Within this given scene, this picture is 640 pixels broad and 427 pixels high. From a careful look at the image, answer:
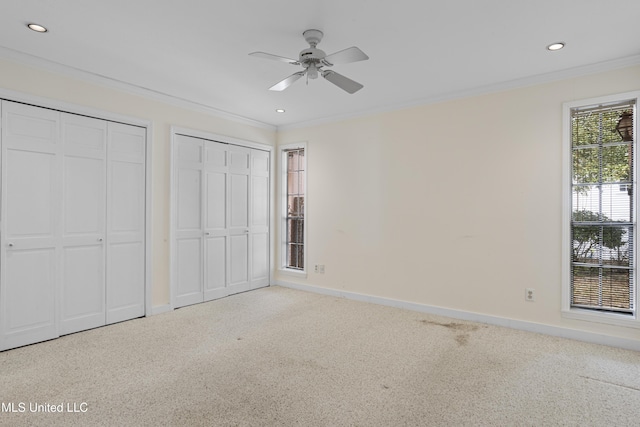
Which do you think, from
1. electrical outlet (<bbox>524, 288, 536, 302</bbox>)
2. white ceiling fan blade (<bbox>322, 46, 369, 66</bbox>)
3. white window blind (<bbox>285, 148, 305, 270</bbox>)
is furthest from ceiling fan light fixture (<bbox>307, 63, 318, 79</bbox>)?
electrical outlet (<bbox>524, 288, 536, 302</bbox>)

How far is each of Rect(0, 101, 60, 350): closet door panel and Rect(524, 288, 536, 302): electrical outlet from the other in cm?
477

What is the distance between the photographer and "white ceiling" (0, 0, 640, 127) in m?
2.40

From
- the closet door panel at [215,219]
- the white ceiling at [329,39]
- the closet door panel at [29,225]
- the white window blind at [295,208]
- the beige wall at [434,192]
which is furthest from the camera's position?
the white window blind at [295,208]

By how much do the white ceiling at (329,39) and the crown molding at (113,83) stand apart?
21 mm

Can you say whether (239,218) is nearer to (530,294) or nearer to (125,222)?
(125,222)

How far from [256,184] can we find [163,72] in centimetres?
223

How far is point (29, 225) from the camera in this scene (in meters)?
3.21

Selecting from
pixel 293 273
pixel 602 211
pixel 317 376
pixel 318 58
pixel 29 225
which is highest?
pixel 318 58

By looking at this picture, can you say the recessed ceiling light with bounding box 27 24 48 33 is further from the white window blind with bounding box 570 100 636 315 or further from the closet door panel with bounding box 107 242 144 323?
the white window blind with bounding box 570 100 636 315

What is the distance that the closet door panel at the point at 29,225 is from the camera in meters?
3.07

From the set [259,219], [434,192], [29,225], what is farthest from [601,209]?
[29,225]

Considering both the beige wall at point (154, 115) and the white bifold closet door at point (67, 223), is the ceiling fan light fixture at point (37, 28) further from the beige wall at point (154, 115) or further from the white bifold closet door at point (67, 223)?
the white bifold closet door at point (67, 223)

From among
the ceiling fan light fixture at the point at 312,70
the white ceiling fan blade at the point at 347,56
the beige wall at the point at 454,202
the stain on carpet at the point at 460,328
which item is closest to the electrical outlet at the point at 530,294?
the beige wall at the point at 454,202

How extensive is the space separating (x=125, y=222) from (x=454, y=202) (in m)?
3.82
